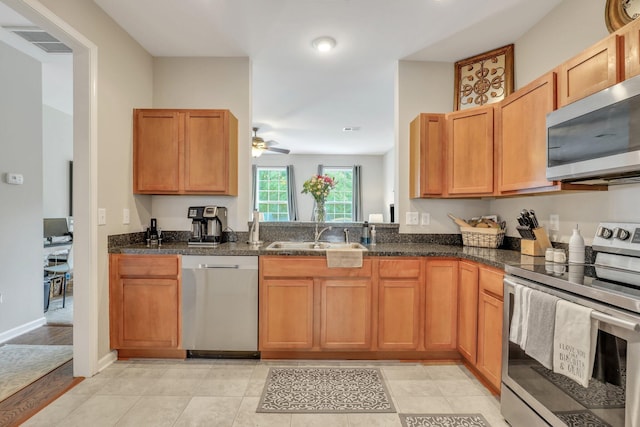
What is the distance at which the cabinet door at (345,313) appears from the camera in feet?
8.02

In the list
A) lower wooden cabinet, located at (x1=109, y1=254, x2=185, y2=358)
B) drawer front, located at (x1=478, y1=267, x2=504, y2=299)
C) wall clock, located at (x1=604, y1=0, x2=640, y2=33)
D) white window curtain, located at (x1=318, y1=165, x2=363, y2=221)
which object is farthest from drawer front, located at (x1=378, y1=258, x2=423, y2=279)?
white window curtain, located at (x1=318, y1=165, x2=363, y2=221)

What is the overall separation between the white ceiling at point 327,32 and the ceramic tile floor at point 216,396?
2.68 m

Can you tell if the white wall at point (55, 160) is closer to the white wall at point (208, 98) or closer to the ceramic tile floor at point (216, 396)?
the white wall at point (208, 98)

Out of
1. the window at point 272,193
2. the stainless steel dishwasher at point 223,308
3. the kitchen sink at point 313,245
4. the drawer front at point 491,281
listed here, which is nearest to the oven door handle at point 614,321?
the drawer front at point 491,281

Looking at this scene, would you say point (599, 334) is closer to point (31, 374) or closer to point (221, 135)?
point (221, 135)

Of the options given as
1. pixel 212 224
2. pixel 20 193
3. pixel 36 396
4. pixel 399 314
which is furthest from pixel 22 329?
pixel 399 314

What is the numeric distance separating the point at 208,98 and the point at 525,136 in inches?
107

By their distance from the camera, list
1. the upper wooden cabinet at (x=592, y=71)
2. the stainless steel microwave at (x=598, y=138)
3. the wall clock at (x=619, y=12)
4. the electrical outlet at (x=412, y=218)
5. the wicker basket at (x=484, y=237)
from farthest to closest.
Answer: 1. the electrical outlet at (x=412, y=218)
2. the wicker basket at (x=484, y=237)
3. the wall clock at (x=619, y=12)
4. the upper wooden cabinet at (x=592, y=71)
5. the stainless steel microwave at (x=598, y=138)

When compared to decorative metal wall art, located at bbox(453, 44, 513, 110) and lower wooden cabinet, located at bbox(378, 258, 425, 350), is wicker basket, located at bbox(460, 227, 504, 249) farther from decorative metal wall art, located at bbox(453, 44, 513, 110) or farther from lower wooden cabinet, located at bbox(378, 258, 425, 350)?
decorative metal wall art, located at bbox(453, 44, 513, 110)

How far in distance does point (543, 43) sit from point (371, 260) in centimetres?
212

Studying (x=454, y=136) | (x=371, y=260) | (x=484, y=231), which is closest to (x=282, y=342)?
(x=371, y=260)

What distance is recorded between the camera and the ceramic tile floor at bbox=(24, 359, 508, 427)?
178cm

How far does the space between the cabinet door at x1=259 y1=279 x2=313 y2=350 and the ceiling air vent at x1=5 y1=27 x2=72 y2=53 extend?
2721mm

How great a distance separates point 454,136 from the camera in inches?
105
